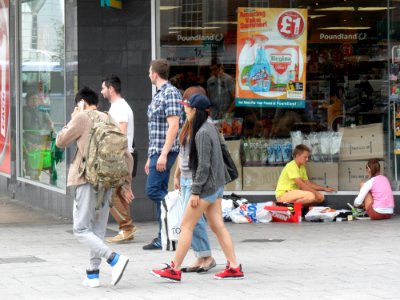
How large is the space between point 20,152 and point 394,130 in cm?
596

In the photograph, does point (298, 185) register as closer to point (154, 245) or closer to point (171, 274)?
point (154, 245)

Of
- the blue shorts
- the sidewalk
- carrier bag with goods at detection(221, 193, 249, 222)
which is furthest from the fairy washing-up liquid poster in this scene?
the blue shorts

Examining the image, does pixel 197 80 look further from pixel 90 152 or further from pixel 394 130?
pixel 90 152

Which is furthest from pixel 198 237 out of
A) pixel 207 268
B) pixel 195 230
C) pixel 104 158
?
pixel 104 158

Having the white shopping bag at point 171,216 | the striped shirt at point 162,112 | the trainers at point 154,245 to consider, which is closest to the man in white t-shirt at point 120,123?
the striped shirt at point 162,112

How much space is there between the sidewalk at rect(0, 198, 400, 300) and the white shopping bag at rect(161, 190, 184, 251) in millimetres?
206

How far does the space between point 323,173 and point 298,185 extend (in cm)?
64

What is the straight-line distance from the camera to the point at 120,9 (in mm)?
13078

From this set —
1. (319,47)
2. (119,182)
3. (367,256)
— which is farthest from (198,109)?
(319,47)

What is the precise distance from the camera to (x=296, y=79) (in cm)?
1380

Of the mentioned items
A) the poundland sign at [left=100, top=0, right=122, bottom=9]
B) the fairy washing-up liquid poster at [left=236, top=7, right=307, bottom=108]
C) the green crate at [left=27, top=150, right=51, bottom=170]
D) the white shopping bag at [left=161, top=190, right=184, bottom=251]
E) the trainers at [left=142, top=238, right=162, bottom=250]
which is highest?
the poundland sign at [left=100, top=0, right=122, bottom=9]

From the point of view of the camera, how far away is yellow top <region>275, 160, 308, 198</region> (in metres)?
13.4

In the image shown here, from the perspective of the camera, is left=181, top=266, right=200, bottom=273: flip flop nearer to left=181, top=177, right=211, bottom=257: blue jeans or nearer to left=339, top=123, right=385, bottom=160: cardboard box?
left=181, top=177, right=211, bottom=257: blue jeans

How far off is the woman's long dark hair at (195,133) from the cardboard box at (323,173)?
17.2 ft
